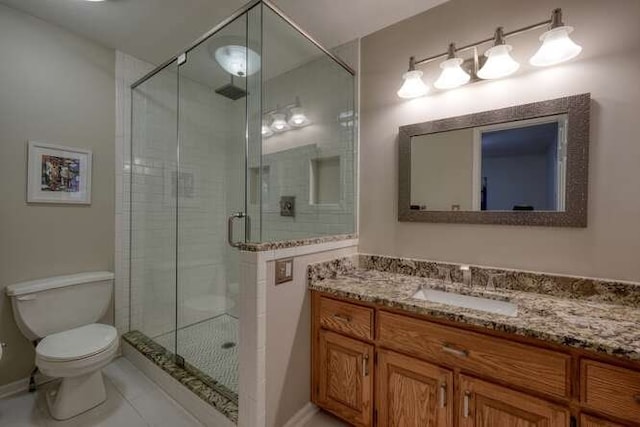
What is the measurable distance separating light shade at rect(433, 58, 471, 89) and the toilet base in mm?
2671

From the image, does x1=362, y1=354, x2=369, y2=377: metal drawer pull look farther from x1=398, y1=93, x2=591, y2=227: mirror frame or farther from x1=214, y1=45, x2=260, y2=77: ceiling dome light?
x1=214, y1=45, x2=260, y2=77: ceiling dome light

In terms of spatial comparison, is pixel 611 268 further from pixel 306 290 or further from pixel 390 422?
pixel 306 290

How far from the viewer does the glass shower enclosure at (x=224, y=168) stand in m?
1.89

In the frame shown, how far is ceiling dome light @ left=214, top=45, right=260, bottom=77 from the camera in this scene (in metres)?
1.82

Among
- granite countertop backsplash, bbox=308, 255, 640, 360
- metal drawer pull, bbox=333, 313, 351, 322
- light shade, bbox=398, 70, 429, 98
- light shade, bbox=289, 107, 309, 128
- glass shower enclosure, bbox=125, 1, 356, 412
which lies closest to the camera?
granite countertop backsplash, bbox=308, 255, 640, 360

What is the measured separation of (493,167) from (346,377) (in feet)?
4.47

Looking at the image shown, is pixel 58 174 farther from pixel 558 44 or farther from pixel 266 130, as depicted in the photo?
pixel 558 44

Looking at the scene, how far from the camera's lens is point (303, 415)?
5.12 ft

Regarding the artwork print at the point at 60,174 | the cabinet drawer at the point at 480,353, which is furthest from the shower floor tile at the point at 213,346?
the artwork print at the point at 60,174

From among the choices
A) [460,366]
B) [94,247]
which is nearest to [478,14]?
[460,366]

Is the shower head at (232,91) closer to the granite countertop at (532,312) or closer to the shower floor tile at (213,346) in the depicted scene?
the granite countertop at (532,312)

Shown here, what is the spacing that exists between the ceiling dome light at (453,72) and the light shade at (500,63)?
0.12 m

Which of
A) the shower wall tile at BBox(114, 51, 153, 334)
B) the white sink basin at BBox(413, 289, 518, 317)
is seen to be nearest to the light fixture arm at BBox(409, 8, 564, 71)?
the white sink basin at BBox(413, 289, 518, 317)

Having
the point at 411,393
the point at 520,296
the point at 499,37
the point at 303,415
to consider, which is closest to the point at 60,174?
the point at 303,415
